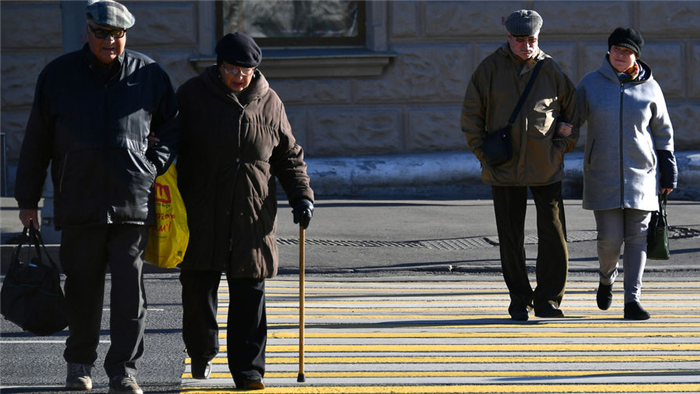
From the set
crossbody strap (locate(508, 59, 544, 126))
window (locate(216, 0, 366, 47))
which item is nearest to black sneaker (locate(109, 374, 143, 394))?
crossbody strap (locate(508, 59, 544, 126))

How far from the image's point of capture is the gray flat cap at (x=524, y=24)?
7.28 m

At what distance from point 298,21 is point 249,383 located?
31.0ft

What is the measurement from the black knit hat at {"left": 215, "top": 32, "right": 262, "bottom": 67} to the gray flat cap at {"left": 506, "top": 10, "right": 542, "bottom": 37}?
7.24 ft

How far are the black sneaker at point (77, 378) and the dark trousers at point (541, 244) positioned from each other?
285 cm

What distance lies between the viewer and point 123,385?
18.2ft

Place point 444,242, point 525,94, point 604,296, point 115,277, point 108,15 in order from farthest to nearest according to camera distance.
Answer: point 444,242 → point 604,296 → point 525,94 → point 115,277 → point 108,15

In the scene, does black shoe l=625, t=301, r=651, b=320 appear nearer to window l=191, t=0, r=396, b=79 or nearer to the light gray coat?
Answer: the light gray coat

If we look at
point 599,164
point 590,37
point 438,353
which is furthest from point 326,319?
point 590,37

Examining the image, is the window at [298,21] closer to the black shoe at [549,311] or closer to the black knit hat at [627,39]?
the black knit hat at [627,39]

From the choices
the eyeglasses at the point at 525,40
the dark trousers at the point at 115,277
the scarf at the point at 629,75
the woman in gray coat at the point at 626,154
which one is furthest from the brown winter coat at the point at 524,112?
the dark trousers at the point at 115,277

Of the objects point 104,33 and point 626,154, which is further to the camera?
point 626,154

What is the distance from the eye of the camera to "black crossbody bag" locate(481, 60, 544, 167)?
7.43 meters

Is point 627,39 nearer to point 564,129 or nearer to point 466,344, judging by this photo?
point 564,129

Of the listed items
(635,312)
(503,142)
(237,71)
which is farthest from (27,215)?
(635,312)
